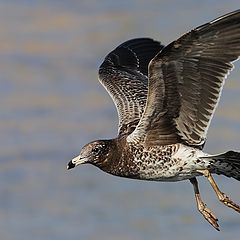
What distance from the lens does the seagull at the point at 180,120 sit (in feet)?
38.3

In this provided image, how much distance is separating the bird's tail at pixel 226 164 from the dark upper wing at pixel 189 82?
0.30 meters

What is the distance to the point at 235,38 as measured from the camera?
38.0ft

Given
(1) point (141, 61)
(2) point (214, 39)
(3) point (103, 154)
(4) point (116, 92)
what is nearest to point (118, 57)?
(1) point (141, 61)

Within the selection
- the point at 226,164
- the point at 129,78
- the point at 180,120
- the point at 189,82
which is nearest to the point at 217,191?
the point at 226,164

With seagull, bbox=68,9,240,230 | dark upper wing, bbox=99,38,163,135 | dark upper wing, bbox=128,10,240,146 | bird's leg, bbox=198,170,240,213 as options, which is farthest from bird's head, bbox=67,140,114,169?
bird's leg, bbox=198,170,240,213

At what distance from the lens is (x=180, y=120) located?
1255cm

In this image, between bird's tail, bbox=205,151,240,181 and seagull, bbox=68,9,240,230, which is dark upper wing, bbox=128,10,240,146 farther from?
bird's tail, bbox=205,151,240,181

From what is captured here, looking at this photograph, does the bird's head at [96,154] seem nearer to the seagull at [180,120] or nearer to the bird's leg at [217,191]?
the seagull at [180,120]

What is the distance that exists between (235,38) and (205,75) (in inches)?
21.2

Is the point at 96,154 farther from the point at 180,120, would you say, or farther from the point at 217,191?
the point at 217,191

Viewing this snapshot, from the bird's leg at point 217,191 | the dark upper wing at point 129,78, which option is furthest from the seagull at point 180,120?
the dark upper wing at point 129,78

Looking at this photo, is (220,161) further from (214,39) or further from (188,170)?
(214,39)

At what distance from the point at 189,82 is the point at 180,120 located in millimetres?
558

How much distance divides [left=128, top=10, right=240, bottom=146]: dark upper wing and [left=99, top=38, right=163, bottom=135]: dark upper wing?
75cm
